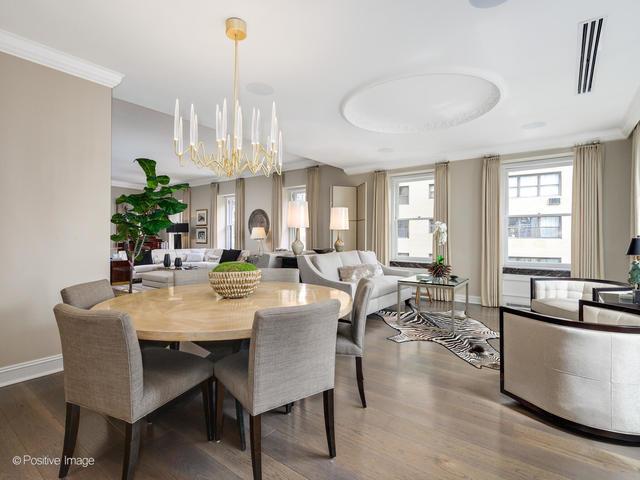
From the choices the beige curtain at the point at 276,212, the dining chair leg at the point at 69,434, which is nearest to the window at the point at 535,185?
the beige curtain at the point at 276,212

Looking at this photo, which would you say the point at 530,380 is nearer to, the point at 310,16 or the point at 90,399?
the point at 90,399

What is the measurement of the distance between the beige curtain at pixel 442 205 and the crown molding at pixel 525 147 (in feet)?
0.74

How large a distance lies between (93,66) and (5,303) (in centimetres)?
203

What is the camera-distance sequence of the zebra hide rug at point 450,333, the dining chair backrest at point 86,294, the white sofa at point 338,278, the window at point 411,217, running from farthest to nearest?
the window at point 411,217 < the white sofa at point 338,278 < the zebra hide rug at point 450,333 < the dining chair backrest at point 86,294

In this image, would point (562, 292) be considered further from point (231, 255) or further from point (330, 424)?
point (231, 255)

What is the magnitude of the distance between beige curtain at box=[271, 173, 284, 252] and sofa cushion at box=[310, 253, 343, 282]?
313cm

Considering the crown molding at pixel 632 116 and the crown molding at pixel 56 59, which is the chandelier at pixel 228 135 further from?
the crown molding at pixel 632 116

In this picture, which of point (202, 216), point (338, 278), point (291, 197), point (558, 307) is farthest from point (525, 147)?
point (202, 216)

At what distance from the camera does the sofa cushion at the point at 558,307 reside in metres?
2.78

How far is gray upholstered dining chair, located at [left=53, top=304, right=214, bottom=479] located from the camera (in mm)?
1223

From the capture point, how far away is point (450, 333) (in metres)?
3.57

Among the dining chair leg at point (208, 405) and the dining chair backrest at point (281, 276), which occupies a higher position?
the dining chair backrest at point (281, 276)

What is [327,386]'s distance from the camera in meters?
1.54

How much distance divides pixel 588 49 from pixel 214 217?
27.3 feet
